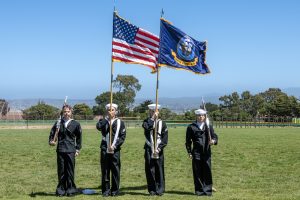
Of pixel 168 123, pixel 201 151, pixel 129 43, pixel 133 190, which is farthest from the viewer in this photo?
pixel 168 123

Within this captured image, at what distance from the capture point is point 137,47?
1141 centimetres

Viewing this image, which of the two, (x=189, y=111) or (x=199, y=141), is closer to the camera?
(x=199, y=141)

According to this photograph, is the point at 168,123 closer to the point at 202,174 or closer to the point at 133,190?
the point at 133,190

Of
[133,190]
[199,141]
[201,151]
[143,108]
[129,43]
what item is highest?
[143,108]

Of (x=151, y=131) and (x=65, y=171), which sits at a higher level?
(x=151, y=131)

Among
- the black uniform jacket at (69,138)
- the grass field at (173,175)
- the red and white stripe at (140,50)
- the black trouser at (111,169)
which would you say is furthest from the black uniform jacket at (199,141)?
the black uniform jacket at (69,138)

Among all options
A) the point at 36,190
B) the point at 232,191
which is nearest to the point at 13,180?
the point at 36,190

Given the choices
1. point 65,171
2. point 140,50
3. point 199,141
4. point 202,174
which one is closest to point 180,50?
point 140,50

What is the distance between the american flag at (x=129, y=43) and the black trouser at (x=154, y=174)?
2.16 metres

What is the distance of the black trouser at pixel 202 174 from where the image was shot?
36.3 feet

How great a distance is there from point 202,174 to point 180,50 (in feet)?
9.73

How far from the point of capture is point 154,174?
11.1m

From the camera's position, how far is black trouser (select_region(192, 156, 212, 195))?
11062 mm

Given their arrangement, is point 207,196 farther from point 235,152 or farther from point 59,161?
point 235,152
